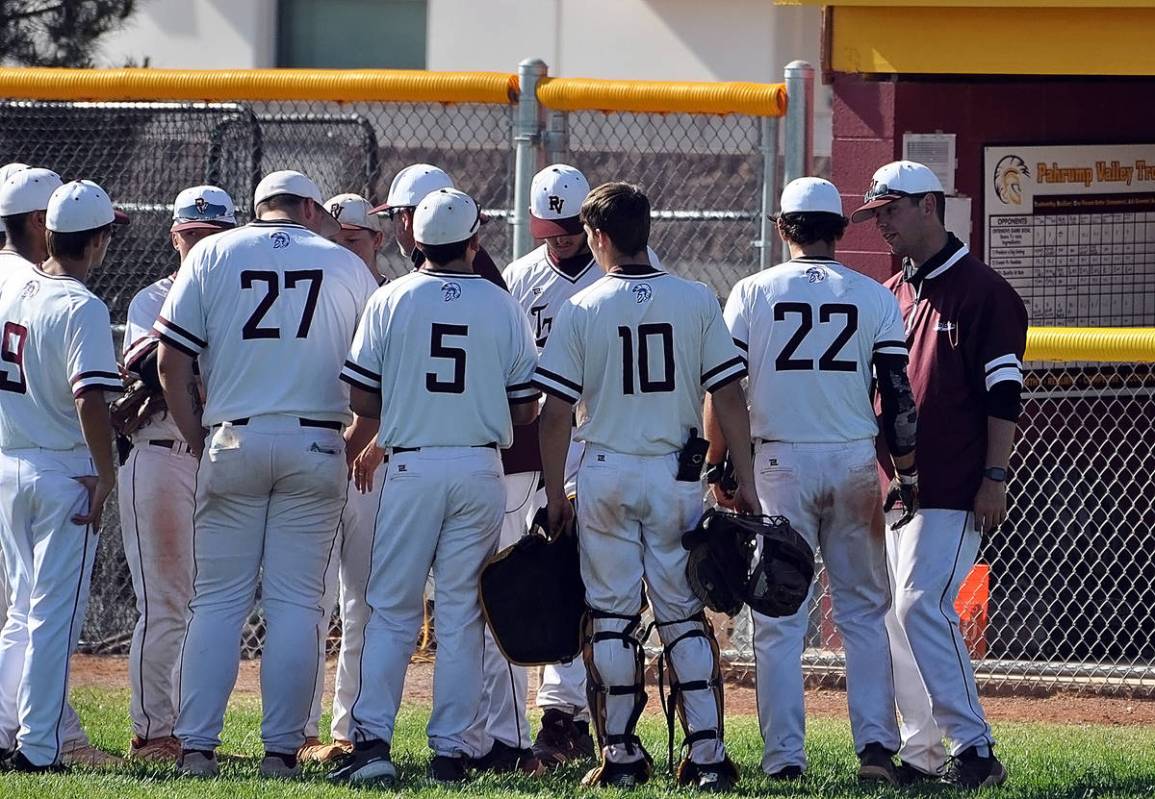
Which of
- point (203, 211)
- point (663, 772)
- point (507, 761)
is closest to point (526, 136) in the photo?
point (203, 211)

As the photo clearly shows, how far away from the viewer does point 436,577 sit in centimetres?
613

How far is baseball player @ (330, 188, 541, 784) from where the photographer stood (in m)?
5.98

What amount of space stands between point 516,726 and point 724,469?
3.92 feet

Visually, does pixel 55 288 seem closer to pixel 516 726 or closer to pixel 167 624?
pixel 167 624

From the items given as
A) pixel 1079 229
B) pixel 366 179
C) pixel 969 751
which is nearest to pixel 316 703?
pixel 969 751

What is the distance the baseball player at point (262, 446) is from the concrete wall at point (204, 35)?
14.2 meters

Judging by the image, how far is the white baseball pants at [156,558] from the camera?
21.6 ft

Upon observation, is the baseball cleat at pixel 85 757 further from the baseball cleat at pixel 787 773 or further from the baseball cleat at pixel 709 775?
the baseball cleat at pixel 787 773

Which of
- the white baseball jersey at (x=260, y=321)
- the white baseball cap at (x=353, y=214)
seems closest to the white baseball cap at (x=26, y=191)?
the white baseball jersey at (x=260, y=321)

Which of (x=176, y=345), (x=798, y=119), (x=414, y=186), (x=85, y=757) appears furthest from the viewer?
(x=798, y=119)

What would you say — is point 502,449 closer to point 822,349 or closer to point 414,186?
point 414,186

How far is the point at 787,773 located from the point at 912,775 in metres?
0.46

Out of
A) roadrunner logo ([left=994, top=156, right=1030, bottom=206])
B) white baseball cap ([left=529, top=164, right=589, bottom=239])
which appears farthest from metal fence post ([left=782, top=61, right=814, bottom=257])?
white baseball cap ([left=529, top=164, right=589, bottom=239])

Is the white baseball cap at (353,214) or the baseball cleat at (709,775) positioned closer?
the baseball cleat at (709,775)
